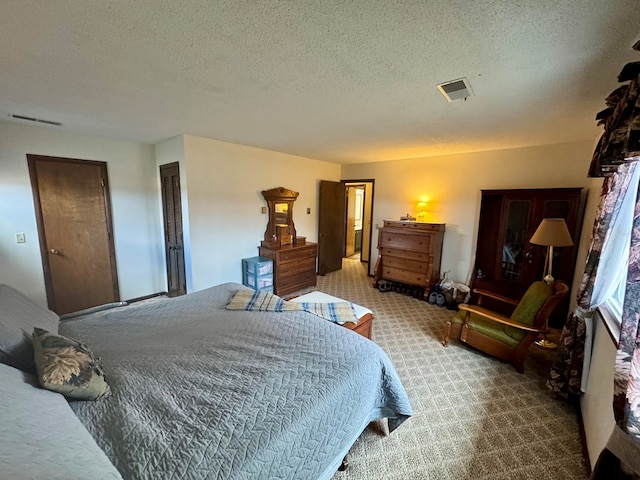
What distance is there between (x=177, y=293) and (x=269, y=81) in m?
3.46

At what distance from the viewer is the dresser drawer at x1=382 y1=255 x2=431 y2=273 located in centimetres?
420

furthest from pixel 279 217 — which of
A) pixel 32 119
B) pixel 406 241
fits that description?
pixel 32 119

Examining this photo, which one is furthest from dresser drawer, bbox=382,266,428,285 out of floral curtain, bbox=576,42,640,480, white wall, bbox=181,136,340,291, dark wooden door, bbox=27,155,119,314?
dark wooden door, bbox=27,155,119,314

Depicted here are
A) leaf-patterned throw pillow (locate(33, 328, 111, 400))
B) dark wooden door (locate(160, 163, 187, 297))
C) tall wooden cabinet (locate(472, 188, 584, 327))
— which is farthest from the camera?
dark wooden door (locate(160, 163, 187, 297))

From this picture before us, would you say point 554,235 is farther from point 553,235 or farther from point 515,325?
point 515,325

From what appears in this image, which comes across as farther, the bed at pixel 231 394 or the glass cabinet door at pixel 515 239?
the glass cabinet door at pixel 515 239

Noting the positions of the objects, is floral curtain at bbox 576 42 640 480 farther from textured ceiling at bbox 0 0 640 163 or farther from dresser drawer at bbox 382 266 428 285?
dresser drawer at bbox 382 266 428 285

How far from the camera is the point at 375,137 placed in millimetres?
3234

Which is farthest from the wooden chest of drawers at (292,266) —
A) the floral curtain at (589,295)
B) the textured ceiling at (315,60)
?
the floral curtain at (589,295)

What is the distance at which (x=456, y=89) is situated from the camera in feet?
6.04

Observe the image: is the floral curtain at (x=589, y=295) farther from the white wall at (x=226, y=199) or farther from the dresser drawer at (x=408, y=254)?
the white wall at (x=226, y=199)

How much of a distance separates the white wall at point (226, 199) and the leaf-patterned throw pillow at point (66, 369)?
243cm

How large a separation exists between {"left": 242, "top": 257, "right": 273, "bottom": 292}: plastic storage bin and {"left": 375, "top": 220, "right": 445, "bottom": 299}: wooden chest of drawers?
1935 millimetres

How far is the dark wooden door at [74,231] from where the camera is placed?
10.1 ft
